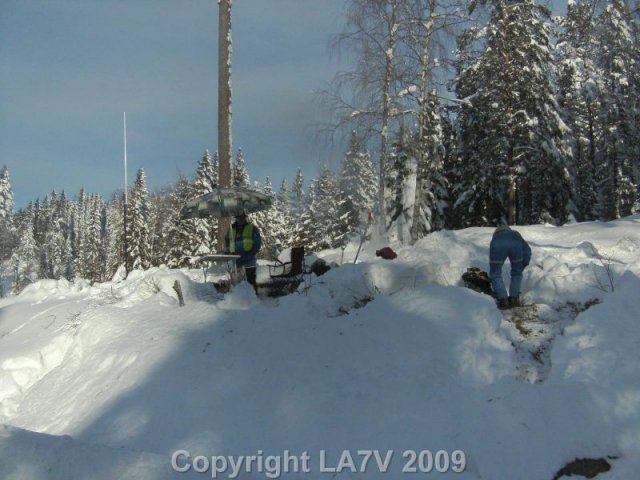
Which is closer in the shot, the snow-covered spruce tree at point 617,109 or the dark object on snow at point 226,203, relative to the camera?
the snow-covered spruce tree at point 617,109

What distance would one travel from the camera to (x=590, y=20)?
6.12 m

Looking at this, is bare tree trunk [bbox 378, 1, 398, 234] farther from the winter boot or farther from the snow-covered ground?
the winter boot

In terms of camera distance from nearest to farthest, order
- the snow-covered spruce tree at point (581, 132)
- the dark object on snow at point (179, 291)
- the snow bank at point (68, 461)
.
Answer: the snow bank at point (68, 461), the dark object on snow at point (179, 291), the snow-covered spruce tree at point (581, 132)

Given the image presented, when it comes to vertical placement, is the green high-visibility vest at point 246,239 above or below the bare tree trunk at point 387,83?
below

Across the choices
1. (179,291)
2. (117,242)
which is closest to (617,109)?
(179,291)

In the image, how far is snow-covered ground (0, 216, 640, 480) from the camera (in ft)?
13.7

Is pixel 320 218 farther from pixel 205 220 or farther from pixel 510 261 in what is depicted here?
pixel 510 261

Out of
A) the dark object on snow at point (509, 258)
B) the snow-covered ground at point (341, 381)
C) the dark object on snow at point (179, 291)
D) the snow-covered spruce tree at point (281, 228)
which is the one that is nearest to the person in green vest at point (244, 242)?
the snow-covered ground at point (341, 381)

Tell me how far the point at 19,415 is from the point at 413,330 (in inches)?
183

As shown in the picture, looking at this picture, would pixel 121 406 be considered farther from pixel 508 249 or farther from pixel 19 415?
pixel 508 249

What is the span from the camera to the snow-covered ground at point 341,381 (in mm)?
4164

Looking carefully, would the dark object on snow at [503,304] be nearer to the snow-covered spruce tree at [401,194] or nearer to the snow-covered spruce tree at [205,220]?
the snow-covered spruce tree at [401,194]

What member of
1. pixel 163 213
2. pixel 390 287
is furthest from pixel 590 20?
pixel 163 213

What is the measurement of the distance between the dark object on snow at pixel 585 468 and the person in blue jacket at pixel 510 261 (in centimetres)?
304
